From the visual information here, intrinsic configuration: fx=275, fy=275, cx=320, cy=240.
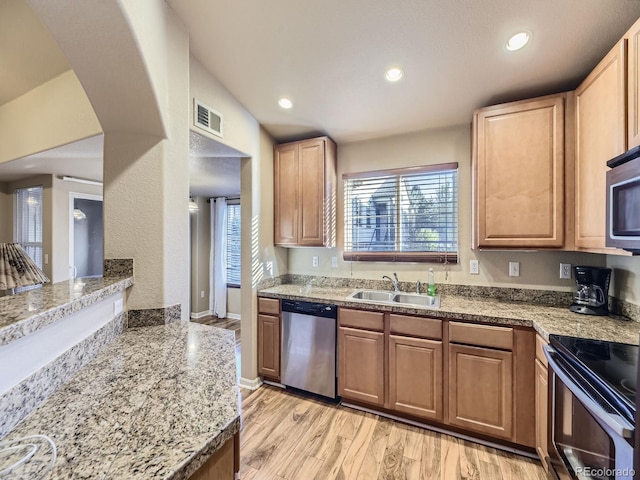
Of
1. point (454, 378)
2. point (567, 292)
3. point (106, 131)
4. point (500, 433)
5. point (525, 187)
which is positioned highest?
point (106, 131)

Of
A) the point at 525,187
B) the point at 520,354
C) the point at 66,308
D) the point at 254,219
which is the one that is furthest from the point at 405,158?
the point at 66,308

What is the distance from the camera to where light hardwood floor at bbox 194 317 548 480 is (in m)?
1.69

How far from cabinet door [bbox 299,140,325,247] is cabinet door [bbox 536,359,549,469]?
1854 millimetres

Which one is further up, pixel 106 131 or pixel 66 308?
pixel 106 131

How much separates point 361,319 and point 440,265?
939mm

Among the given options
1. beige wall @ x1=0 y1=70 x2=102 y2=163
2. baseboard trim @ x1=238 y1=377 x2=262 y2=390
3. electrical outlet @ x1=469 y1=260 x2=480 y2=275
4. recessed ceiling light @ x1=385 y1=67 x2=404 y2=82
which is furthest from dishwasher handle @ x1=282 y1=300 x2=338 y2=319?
beige wall @ x1=0 y1=70 x2=102 y2=163

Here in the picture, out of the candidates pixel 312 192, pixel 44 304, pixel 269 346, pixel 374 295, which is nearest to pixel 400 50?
pixel 312 192

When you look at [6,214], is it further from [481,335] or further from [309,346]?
[481,335]

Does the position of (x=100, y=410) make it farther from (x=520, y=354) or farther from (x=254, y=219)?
(x=520, y=354)

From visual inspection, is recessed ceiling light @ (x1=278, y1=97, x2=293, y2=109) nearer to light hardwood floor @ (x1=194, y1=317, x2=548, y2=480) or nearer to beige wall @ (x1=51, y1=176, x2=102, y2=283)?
light hardwood floor @ (x1=194, y1=317, x2=548, y2=480)

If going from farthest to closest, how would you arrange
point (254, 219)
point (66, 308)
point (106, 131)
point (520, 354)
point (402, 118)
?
point (254, 219)
point (402, 118)
point (520, 354)
point (106, 131)
point (66, 308)

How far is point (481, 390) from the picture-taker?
1885 millimetres

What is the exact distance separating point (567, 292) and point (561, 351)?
1051mm

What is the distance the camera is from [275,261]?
3027 mm
